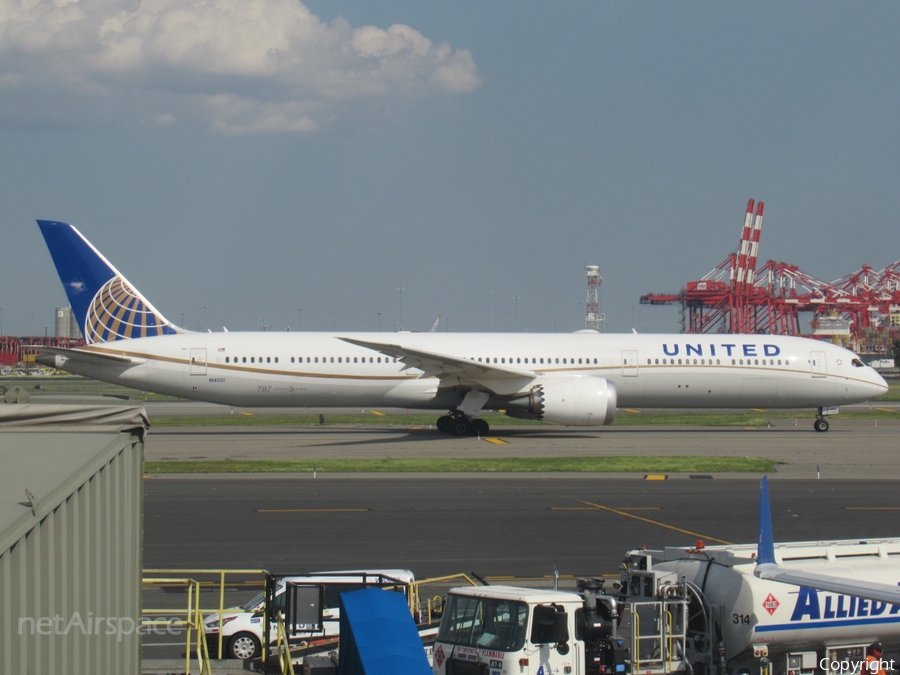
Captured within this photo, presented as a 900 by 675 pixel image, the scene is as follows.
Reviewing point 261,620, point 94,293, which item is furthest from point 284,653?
point 94,293

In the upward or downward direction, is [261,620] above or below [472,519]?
below

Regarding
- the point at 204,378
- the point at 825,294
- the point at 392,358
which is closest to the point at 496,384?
the point at 392,358

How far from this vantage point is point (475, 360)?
118 feet

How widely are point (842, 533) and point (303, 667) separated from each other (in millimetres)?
12443

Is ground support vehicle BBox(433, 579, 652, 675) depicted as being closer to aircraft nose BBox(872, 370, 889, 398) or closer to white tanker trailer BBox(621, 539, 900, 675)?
white tanker trailer BBox(621, 539, 900, 675)

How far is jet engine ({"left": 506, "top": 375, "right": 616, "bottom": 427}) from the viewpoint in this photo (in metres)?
33.0

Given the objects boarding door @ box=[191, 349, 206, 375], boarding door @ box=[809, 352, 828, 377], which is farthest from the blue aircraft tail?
boarding door @ box=[809, 352, 828, 377]

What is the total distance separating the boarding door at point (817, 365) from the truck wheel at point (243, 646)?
98.4 ft

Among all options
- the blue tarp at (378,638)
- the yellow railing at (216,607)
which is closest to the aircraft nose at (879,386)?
the yellow railing at (216,607)

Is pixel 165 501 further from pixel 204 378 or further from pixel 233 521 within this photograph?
pixel 204 378

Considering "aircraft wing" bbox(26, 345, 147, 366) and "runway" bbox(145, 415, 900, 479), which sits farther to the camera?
"aircraft wing" bbox(26, 345, 147, 366)

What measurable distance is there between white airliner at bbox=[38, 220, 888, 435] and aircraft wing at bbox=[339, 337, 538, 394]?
0.05 m

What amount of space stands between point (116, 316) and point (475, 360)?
14.2m

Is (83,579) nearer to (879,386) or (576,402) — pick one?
(576,402)
